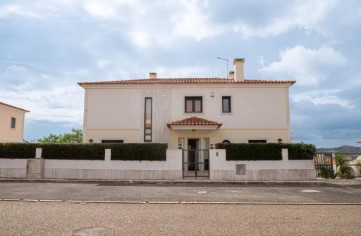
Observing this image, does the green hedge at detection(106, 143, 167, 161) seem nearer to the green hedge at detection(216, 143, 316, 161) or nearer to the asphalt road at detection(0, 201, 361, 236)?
the green hedge at detection(216, 143, 316, 161)

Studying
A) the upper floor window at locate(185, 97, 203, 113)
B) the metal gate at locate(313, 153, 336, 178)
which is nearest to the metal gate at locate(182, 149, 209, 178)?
the upper floor window at locate(185, 97, 203, 113)

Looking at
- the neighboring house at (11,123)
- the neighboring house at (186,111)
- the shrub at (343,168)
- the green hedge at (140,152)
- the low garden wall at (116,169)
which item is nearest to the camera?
the low garden wall at (116,169)

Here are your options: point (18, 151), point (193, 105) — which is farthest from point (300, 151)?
point (18, 151)

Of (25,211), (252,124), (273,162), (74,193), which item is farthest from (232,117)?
(25,211)

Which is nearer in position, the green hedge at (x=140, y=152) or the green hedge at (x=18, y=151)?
the green hedge at (x=140, y=152)

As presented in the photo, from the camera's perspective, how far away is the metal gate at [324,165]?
19000mm

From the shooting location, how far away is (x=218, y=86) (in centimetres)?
2353

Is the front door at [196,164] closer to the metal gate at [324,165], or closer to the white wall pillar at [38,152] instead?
the metal gate at [324,165]

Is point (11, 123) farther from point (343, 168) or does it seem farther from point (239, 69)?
point (343, 168)

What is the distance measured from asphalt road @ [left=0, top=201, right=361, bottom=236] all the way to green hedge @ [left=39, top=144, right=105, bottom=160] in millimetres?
8278

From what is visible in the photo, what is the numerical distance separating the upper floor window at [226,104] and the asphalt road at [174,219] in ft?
46.1

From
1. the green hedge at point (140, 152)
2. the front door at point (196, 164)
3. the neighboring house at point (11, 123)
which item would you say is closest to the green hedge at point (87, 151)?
the green hedge at point (140, 152)

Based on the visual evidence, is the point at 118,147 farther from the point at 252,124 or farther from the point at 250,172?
the point at 252,124

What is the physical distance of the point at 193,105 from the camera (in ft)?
77.5
